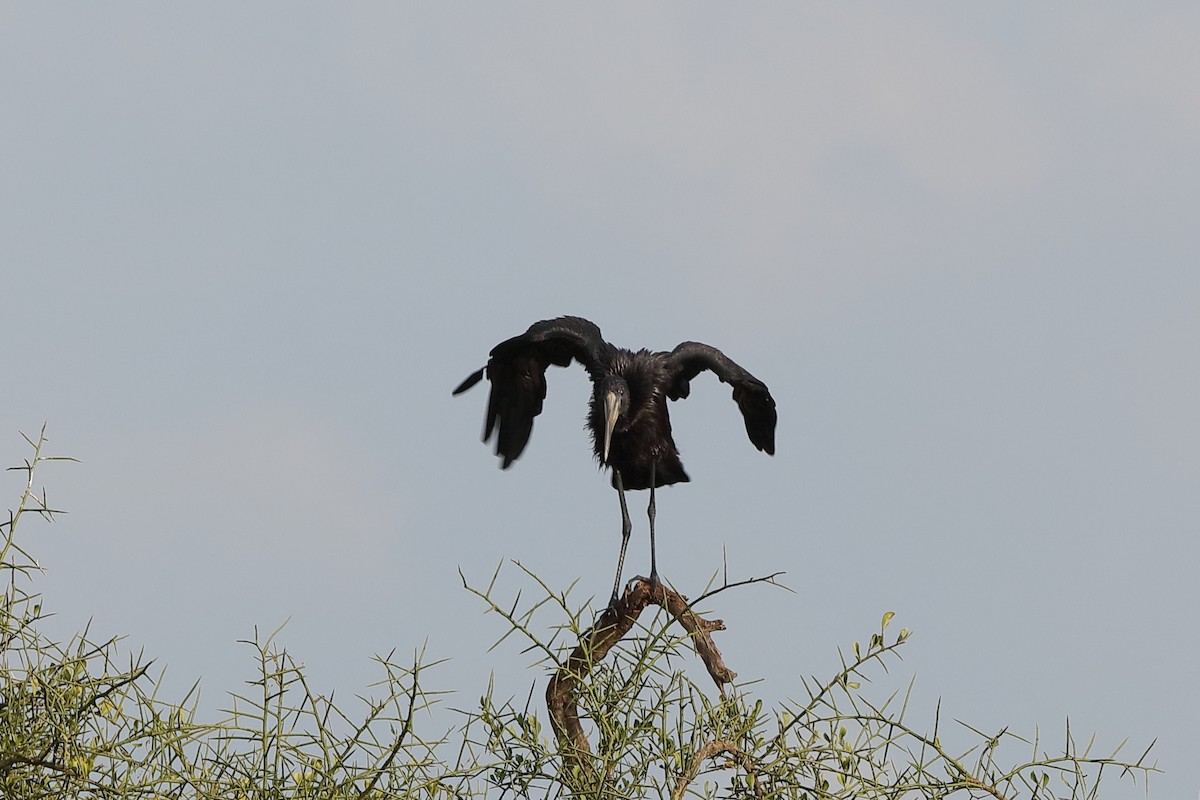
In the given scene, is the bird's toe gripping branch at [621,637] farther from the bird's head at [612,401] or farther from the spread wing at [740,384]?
the spread wing at [740,384]

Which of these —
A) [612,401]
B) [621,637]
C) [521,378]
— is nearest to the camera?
[621,637]

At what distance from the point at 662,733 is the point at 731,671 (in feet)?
4.84

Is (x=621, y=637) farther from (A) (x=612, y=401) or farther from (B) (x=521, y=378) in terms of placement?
(B) (x=521, y=378)

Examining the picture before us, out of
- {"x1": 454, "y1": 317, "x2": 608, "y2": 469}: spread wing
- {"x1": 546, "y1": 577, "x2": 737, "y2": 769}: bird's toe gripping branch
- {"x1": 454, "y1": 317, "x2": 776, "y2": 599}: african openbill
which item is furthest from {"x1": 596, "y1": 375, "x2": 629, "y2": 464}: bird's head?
{"x1": 546, "y1": 577, "x2": 737, "y2": 769}: bird's toe gripping branch

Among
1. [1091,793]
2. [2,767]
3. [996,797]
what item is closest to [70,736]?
[2,767]

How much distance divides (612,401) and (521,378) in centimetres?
69

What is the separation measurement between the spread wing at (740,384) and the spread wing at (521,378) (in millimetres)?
388

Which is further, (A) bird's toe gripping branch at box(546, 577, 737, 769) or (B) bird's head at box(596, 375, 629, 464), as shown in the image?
(B) bird's head at box(596, 375, 629, 464)

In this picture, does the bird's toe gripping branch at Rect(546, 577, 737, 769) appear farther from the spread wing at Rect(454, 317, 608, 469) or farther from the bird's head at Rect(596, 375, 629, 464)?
the spread wing at Rect(454, 317, 608, 469)

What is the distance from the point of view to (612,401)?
6.46m

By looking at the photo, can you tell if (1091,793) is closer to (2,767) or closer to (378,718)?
(378,718)

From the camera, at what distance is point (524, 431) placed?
7.00 meters

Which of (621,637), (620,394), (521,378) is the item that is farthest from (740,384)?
(621,637)

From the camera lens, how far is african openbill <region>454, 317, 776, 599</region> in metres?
6.59
